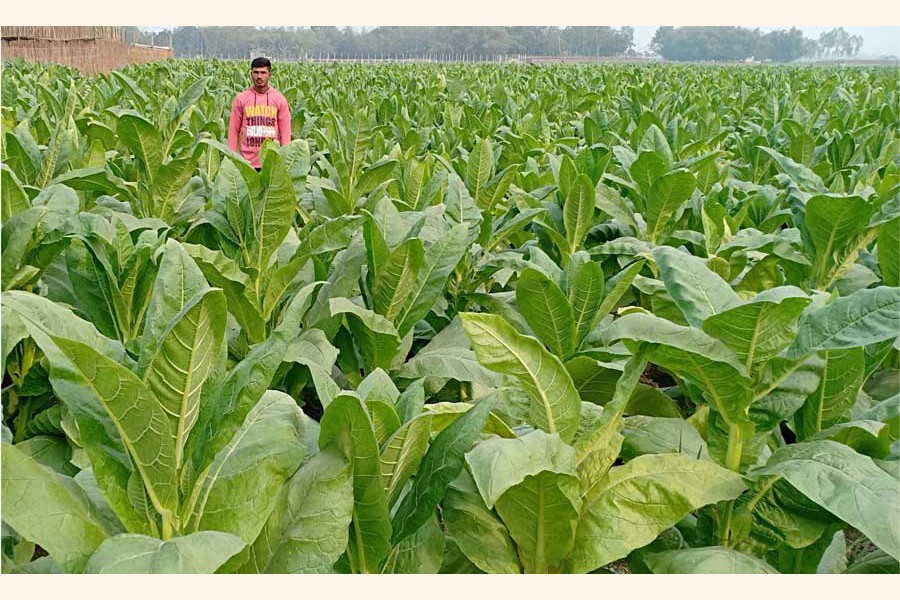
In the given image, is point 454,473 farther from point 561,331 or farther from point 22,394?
point 22,394

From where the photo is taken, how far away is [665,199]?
3084 millimetres

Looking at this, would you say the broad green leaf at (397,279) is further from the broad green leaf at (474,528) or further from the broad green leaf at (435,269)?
the broad green leaf at (474,528)

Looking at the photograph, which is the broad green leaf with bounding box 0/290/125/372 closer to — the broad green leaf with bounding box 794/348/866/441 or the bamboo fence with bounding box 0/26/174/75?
the broad green leaf with bounding box 794/348/866/441

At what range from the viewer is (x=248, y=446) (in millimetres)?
1524

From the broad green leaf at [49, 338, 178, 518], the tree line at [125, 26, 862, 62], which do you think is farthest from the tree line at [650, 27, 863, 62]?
the broad green leaf at [49, 338, 178, 518]

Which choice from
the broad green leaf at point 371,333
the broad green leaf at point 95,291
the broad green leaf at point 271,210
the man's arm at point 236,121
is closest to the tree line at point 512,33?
the man's arm at point 236,121

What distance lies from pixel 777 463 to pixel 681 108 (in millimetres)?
8378

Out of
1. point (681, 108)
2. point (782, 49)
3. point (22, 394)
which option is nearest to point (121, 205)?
point (22, 394)

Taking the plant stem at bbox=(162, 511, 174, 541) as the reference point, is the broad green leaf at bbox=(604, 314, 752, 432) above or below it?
above

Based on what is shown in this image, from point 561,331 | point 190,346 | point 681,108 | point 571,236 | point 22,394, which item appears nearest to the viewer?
point 190,346

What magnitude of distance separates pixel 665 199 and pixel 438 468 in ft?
6.50

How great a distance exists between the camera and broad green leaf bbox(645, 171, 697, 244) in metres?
3.00

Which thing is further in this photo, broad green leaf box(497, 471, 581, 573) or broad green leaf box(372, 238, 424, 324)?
broad green leaf box(372, 238, 424, 324)

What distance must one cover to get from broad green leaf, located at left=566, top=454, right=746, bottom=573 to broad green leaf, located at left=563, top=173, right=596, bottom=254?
1624 mm
